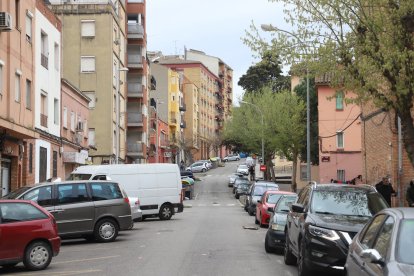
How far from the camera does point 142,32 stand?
6066 cm

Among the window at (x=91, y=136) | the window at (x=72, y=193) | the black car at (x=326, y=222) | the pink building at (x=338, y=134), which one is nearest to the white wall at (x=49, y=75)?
the window at (x=72, y=193)

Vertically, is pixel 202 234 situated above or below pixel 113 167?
below

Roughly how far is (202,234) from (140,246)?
4091 mm

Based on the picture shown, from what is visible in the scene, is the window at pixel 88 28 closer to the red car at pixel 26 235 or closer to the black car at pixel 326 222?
the red car at pixel 26 235

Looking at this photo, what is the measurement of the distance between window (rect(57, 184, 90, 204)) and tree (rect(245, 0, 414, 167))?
22.2ft

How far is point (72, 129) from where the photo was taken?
3778 cm

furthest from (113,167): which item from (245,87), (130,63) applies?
(245,87)

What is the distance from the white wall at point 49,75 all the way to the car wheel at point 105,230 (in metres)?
12.3

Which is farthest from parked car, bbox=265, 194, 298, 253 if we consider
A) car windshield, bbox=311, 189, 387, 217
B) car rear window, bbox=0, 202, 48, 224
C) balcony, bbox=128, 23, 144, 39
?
balcony, bbox=128, 23, 144, 39

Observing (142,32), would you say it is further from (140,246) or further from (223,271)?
(223,271)

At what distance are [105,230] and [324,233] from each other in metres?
9.66

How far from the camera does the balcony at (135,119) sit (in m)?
60.6

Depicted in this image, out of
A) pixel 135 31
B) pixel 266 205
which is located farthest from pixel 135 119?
pixel 266 205

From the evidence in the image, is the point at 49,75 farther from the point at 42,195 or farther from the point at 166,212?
the point at 42,195
